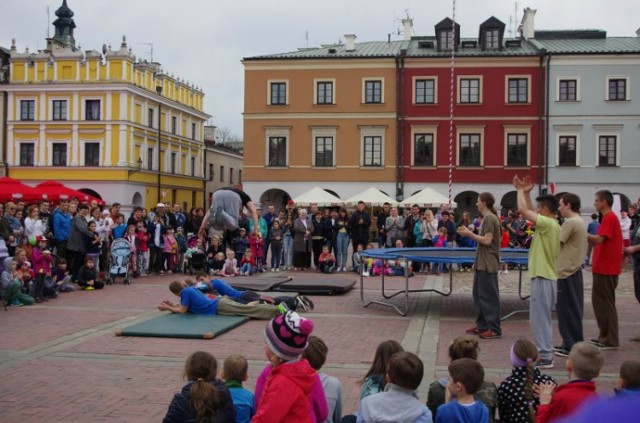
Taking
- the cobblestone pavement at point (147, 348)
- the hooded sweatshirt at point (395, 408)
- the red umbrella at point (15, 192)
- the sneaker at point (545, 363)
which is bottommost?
the cobblestone pavement at point (147, 348)

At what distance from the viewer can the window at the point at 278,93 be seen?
47.4 metres

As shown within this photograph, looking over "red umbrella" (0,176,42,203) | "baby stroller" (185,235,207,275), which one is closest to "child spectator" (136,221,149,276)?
"baby stroller" (185,235,207,275)

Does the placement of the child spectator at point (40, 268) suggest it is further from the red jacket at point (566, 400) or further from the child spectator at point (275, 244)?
the red jacket at point (566, 400)

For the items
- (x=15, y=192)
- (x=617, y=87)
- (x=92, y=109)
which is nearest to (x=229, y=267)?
(x=15, y=192)

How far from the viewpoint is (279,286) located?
16156 mm

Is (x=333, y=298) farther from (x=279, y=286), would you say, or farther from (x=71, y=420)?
(x=71, y=420)

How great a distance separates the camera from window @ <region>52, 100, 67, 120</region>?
189 feet

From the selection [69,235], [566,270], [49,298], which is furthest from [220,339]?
[69,235]

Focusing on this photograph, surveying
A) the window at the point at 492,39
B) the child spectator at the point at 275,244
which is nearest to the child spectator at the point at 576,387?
the child spectator at the point at 275,244

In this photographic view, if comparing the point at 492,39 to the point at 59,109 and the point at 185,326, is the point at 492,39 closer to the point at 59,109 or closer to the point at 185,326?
the point at 59,109

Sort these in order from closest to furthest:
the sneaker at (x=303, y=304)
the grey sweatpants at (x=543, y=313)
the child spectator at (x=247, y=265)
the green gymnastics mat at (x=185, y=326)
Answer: the grey sweatpants at (x=543, y=313)
the green gymnastics mat at (x=185, y=326)
the sneaker at (x=303, y=304)
the child spectator at (x=247, y=265)

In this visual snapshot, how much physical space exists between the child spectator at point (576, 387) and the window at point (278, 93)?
43.4m

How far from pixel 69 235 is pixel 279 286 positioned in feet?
18.8

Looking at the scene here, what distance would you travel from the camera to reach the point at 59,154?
190ft
